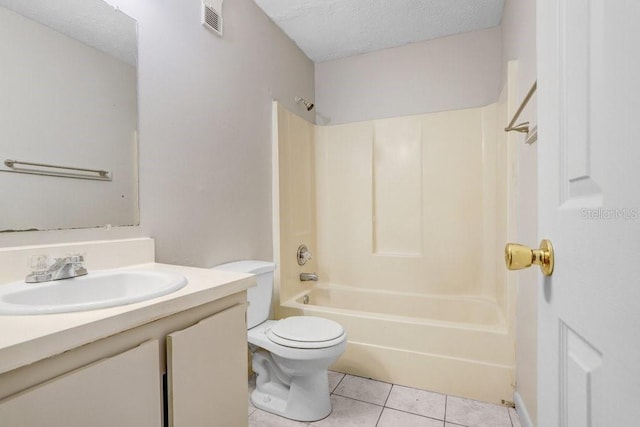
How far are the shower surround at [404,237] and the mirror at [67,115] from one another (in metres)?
1.08

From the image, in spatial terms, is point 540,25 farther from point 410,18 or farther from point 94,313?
point 410,18

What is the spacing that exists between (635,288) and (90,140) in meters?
1.47

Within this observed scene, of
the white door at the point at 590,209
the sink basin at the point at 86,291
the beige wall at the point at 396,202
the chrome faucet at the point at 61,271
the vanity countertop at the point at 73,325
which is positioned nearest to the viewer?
the white door at the point at 590,209

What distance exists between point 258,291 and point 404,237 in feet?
4.59

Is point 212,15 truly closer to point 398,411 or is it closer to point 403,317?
point 403,317

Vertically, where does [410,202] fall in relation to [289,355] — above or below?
above

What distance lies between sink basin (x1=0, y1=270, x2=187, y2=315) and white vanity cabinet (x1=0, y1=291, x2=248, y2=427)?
0.08 m

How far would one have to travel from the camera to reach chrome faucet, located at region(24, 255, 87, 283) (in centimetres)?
90

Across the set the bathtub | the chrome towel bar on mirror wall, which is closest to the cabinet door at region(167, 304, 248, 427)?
the chrome towel bar on mirror wall

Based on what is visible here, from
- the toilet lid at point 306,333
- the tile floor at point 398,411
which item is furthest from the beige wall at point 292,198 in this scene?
the tile floor at point 398,411

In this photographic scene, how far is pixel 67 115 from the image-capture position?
1.06m

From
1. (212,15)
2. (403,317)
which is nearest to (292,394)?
(403,317)

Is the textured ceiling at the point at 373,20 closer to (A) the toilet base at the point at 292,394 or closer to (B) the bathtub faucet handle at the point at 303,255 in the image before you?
(B) the bathtub faucet handle at the point at 303,255

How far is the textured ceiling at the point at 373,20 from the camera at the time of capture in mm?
2043
